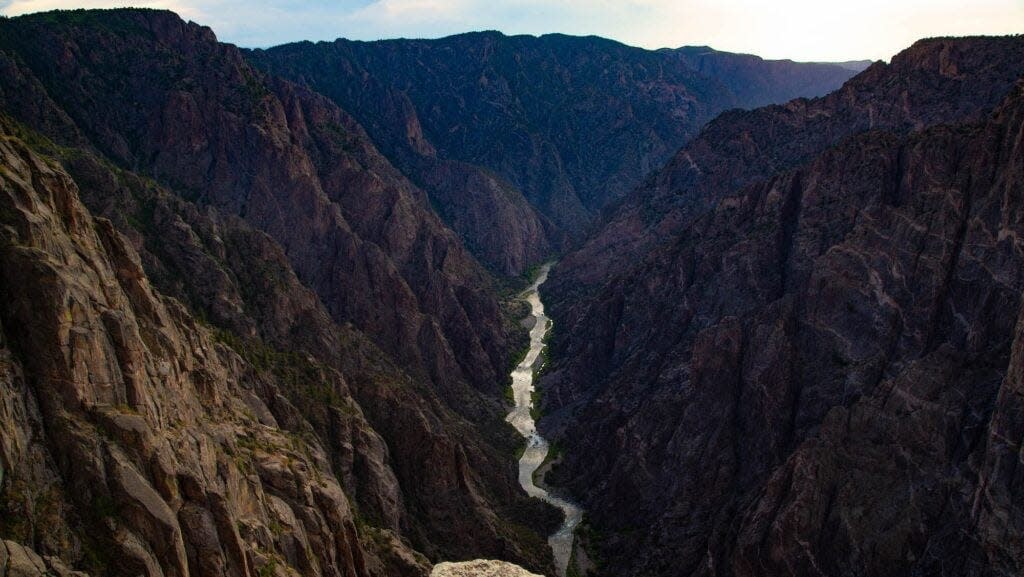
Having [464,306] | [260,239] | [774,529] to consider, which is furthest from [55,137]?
[774,529]

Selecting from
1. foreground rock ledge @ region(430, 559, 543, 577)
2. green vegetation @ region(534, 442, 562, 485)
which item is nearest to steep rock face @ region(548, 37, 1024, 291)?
green vegetation @ region(534, 442, 562, 485)

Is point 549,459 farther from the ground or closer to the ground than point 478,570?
closer to the ground

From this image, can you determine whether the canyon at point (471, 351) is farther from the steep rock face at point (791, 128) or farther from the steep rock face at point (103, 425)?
the steep rock face at point (791, 128)

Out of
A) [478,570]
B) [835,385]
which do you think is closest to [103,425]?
[478,570]

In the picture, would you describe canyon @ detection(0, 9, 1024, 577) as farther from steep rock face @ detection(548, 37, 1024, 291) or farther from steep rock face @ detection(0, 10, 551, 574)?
steep rock face @ detection(548, 37, 1024, 291)

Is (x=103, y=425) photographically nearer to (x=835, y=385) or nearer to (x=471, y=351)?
(x=835, y=385)

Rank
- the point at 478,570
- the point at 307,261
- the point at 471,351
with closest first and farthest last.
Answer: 1. the point at 478,570
2. the point at 307,261
3. the point at 471,351
